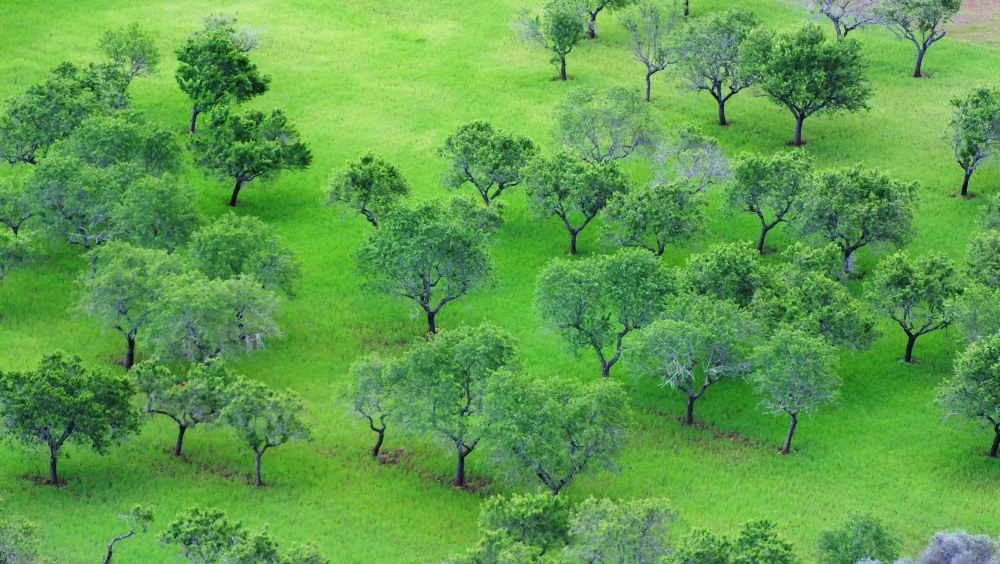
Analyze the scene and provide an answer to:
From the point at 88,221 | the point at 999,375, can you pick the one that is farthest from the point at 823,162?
the point at 88,221

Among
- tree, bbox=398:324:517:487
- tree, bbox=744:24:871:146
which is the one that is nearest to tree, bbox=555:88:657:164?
tree, bbox=744:24:871:146

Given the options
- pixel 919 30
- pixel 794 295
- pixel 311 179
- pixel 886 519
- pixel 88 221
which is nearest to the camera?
pixel 886 519

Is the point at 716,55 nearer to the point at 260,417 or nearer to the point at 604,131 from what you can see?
the point at 604,131

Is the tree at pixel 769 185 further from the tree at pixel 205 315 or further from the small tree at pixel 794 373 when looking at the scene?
the tree at pixel 205 315

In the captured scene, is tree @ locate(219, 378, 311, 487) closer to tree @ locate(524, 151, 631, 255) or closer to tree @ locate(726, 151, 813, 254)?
tree @ locate(524, 151, 631, 255)

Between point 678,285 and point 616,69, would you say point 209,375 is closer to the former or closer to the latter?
point 678,285
